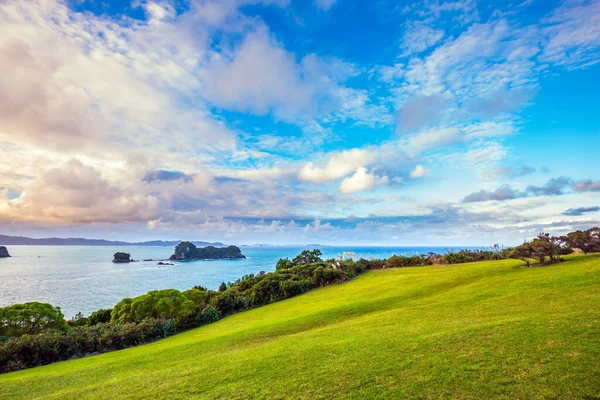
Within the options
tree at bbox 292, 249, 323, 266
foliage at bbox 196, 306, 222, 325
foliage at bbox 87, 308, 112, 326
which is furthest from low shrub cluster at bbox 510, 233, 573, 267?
foliage at bbox 87, 308, 112, 326

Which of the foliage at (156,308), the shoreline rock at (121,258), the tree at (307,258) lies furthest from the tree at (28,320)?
the shoreline rock at (121,258)

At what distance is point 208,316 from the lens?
28109mm

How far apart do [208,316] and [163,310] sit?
13.7 feet

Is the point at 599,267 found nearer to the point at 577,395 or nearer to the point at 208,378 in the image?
the point at 577,395

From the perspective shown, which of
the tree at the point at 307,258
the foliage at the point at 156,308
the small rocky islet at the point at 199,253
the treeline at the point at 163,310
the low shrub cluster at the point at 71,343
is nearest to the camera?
the low shrub cluster at the point at 71,343

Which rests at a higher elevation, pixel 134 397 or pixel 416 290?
pixel 416 290

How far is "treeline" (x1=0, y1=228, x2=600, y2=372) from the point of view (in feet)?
62.7

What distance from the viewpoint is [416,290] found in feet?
64.4

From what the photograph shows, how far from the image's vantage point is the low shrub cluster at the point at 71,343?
17609mm

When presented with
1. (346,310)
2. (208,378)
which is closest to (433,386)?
(208,378)

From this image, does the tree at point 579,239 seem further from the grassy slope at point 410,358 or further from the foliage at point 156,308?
the foliage at point 156,308

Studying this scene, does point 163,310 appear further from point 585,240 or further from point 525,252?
point 585,240

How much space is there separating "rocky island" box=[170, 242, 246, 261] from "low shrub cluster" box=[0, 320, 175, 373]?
6212 inches

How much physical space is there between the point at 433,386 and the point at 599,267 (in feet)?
53.3
